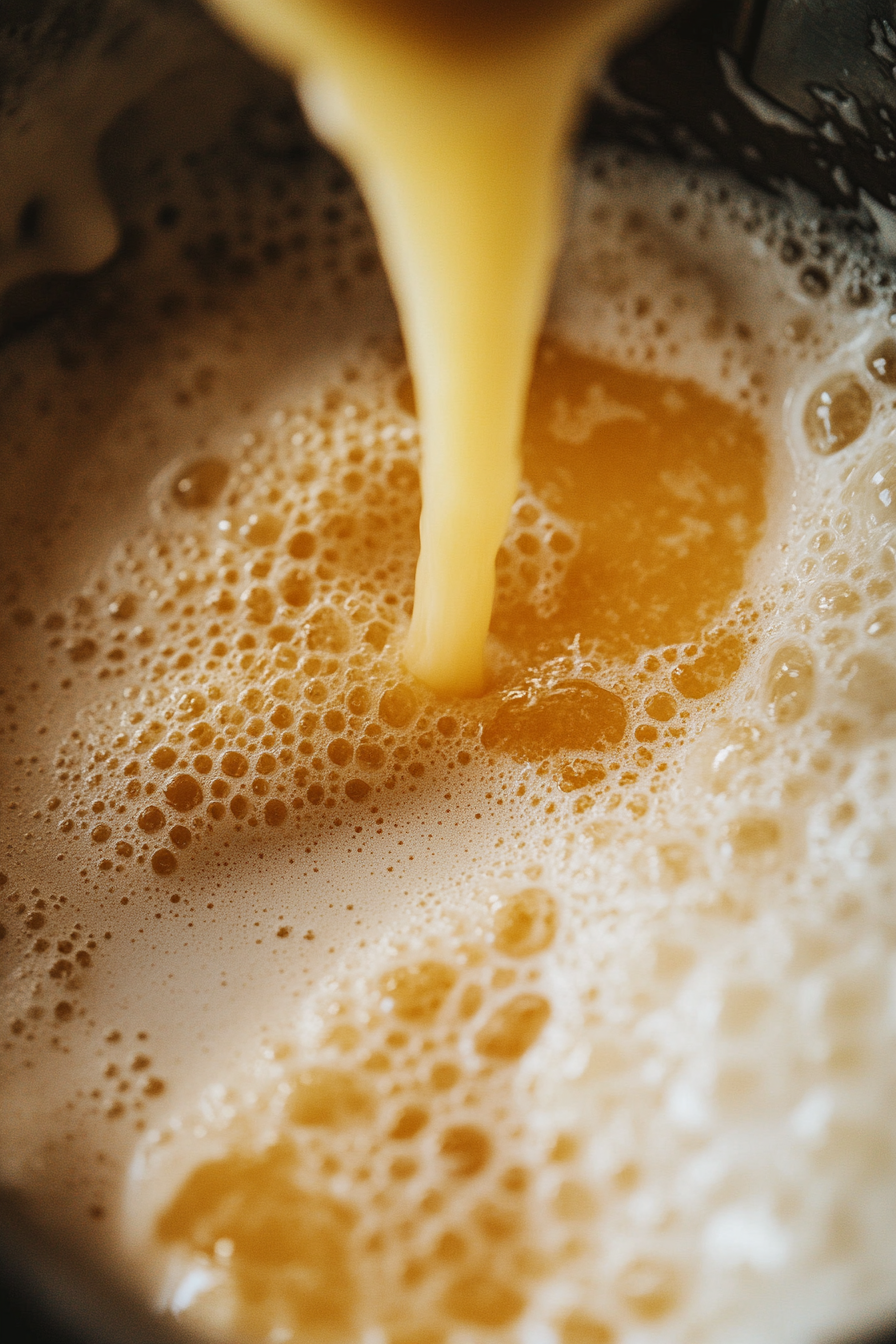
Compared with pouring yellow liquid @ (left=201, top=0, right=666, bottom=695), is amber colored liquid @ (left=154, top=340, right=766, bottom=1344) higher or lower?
lower

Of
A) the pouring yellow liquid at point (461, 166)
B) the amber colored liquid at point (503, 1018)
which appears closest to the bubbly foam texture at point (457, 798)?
the amber colored liquid at point (503, 1018)

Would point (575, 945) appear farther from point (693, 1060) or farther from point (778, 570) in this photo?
point (778, 570)

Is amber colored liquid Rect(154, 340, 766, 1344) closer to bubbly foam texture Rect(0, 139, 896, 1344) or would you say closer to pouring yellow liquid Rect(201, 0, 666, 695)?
bubbly foam texture Rect(0, 139, 896, 1344)

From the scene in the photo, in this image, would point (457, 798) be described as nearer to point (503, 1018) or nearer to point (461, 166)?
point (503, 1018)

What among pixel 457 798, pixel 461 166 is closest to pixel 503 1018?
pixel 457 798

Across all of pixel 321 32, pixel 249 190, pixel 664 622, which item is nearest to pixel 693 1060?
pixel 664 622

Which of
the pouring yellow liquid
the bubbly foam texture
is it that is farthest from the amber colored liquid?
the pouring yellow liquid
